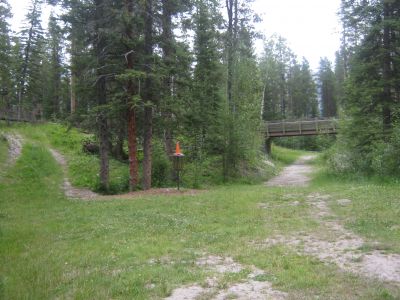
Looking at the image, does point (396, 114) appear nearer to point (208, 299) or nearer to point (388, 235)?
point (388, 235)

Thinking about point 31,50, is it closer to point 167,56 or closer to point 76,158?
point 76,158

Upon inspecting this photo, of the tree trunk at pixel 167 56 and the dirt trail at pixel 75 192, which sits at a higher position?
the tree trunk at pixel 167 56

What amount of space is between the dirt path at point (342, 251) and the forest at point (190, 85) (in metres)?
8.90

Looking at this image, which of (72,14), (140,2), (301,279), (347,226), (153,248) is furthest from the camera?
(72,14)

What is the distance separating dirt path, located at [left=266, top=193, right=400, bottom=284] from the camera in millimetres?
6262

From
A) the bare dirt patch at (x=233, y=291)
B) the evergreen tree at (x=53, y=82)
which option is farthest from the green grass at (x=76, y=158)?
the bare dirt patch at (x=233, y=291)

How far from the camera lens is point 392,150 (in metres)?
18.3

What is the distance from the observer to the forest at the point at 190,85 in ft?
55.6

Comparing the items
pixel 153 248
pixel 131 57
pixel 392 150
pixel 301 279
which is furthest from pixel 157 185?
pixel 301 279

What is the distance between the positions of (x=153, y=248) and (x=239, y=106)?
16.2 meters

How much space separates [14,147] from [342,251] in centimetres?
2180

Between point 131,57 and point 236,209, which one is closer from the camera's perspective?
point 236,209

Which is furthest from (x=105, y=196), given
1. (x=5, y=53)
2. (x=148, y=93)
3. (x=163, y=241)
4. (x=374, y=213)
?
(x=5, y=53)

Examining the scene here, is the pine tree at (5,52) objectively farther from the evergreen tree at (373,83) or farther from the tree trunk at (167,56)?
the evergreen tree at (373,83)
